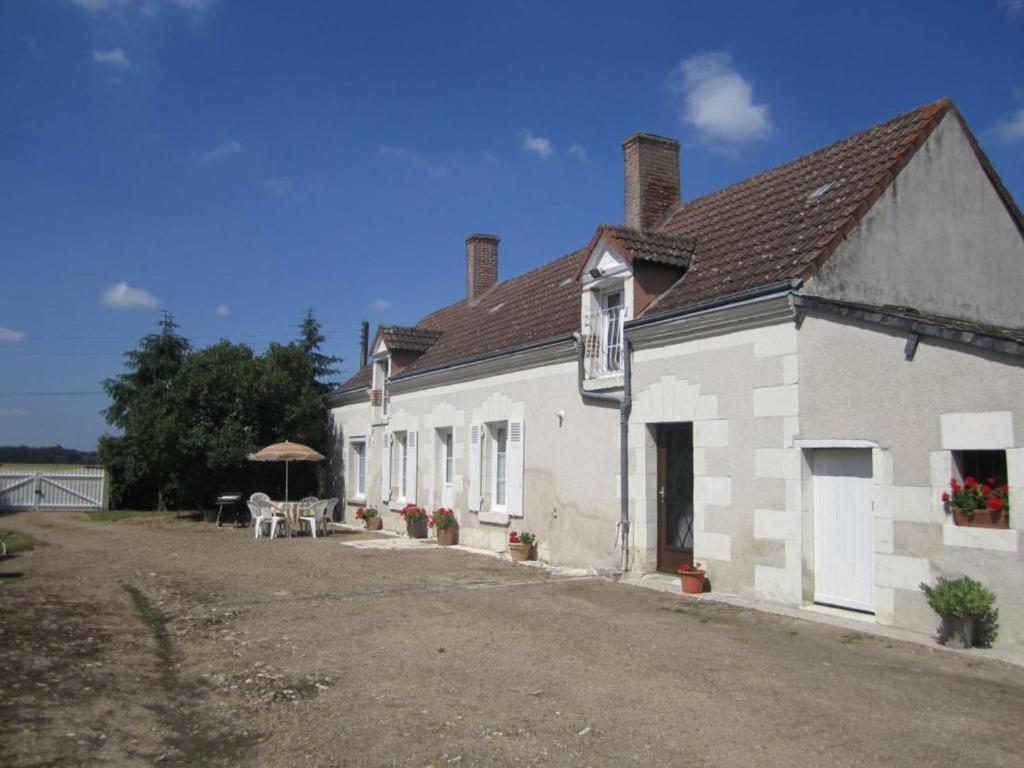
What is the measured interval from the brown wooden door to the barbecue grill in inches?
534

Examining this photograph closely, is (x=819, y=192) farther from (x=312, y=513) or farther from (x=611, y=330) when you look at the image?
(x=312, y=513)

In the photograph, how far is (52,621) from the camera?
7840mm

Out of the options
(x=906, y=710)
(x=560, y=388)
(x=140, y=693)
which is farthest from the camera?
(x=560, y=388)

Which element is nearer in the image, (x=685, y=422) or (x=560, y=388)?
(x=685, y=422)

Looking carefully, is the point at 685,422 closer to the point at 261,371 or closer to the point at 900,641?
the point at 900,641

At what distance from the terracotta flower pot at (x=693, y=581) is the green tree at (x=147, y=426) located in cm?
1464

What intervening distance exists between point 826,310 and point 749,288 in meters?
1.16

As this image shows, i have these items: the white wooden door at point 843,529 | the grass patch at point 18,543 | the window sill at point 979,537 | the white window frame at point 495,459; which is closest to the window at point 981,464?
the window sill at point 979,537

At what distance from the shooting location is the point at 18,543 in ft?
49.6

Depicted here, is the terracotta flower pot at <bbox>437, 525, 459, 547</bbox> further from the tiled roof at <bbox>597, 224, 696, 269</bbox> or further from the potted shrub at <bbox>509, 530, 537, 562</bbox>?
the tiled roof at <bbox>597, 224, 696, 269</bbox>

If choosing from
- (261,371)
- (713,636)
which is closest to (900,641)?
(713,636)

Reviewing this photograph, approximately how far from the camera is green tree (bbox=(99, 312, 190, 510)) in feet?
66.8

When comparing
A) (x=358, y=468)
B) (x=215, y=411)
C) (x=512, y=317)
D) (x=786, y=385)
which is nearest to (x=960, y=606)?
(x=786, y=385)

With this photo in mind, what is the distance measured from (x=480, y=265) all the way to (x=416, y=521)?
22.6 ft
